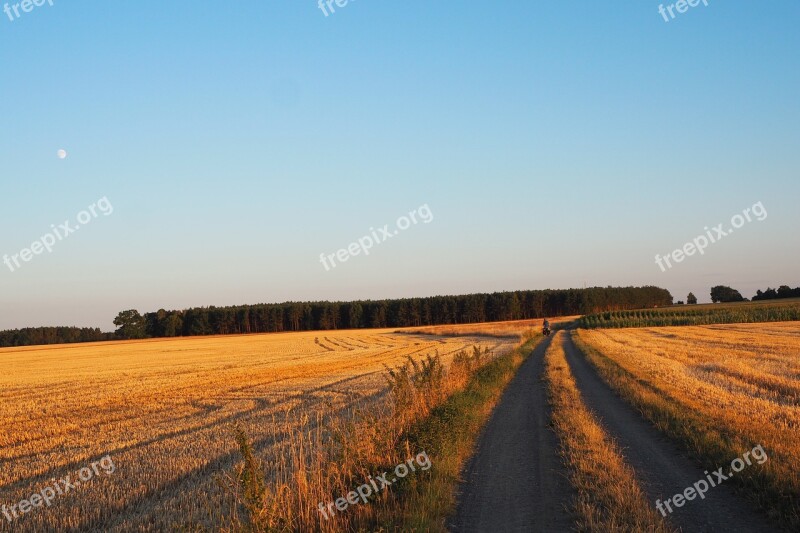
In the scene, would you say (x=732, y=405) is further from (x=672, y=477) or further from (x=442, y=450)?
(x=442, y=450)

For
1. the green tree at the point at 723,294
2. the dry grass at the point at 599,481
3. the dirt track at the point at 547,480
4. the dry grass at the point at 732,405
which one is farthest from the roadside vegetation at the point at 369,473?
A: the green tree at the point at 723,294

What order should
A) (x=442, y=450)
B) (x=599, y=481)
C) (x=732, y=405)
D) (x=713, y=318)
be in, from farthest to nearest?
1. (x=713, y=318)
2. (x=732, y=405)
3. (x=442, y=450)
4. (x=599, y=481)

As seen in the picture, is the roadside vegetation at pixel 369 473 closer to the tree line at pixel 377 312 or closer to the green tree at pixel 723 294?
the tree line at pixel 377 312

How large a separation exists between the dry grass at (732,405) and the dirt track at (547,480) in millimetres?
391

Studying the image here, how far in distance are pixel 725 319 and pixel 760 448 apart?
8201 centimetres

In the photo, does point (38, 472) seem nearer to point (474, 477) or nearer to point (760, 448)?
point (474, 477)

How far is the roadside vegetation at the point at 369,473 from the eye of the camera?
6.79 metres

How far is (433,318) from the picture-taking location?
143875mm

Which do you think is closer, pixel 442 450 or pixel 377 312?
pixel 442 450

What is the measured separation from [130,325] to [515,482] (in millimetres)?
134591

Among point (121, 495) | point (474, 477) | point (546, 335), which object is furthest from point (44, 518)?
point (546, 335)

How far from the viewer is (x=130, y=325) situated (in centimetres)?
12850

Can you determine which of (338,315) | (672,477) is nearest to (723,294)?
(338,315)

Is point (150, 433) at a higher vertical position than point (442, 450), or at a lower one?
lower
